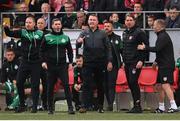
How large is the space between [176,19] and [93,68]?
10.4ft

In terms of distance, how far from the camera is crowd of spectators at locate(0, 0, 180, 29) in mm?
17844

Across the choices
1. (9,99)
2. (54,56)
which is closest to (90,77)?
(54,56)

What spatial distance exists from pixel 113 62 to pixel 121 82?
686 millimetres

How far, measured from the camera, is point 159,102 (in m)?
16.0

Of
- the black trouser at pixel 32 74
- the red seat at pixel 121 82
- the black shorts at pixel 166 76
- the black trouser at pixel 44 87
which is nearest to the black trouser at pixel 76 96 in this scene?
the black trouser at pixel 44 87

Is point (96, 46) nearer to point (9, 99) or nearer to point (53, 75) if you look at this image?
point (53, 75)

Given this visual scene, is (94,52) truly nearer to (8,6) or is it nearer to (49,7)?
(49,7)

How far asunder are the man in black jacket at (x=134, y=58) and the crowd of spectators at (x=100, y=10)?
203 cm

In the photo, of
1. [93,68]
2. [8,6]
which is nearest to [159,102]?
[93,68]

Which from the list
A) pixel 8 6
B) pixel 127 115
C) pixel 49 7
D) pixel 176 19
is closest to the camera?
pixel 127 115

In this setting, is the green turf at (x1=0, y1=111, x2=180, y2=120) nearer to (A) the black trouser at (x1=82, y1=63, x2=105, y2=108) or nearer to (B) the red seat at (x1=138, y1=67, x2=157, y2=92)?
(A) the black trouser at (x1=82, y1=63, x2=105, y2=108)

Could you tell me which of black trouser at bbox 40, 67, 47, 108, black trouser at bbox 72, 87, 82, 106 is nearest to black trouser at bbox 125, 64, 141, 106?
black trouser at bbox 72, 87, 82, 106

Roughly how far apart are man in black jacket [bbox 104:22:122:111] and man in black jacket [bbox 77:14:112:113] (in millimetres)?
336

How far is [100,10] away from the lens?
1900cm
